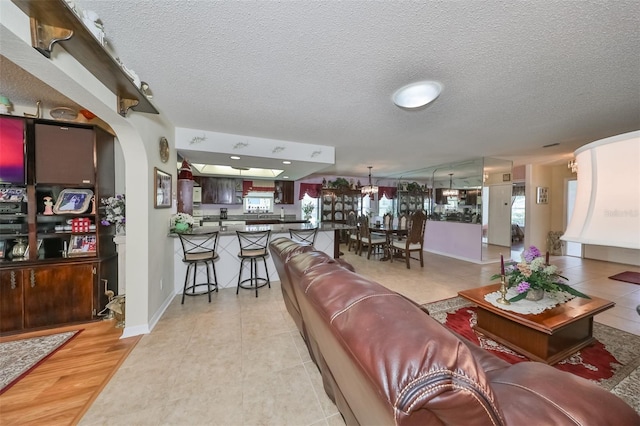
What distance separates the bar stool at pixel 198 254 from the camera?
119 inches

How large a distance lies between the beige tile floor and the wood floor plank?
11 centimetres

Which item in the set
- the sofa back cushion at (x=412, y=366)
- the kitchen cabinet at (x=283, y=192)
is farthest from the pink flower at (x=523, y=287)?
the kitchen cabinet at (x=283, y=192)

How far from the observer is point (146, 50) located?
63.3 inches

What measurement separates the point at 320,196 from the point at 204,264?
4.92 meters

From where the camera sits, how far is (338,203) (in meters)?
8.09

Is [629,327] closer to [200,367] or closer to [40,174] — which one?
[200,367]

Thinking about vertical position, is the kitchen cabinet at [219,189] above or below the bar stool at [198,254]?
above

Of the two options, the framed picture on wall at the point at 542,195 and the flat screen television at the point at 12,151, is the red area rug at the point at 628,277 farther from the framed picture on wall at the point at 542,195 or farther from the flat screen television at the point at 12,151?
the flat screen television at the point at 12,151

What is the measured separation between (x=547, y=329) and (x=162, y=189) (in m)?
3.91

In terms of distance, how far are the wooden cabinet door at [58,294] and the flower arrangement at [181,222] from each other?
0.91 metres

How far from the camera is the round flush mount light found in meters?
1.92

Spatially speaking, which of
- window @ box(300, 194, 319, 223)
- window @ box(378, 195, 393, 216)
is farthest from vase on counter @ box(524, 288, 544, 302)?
window @ box(378, 195, 393, 216)

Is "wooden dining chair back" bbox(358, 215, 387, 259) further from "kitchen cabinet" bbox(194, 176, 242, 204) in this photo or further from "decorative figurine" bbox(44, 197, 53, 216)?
"decorative figurine" bbox(44, 197, 53, 216)

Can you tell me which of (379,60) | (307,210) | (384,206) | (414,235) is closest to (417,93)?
(379,60)
